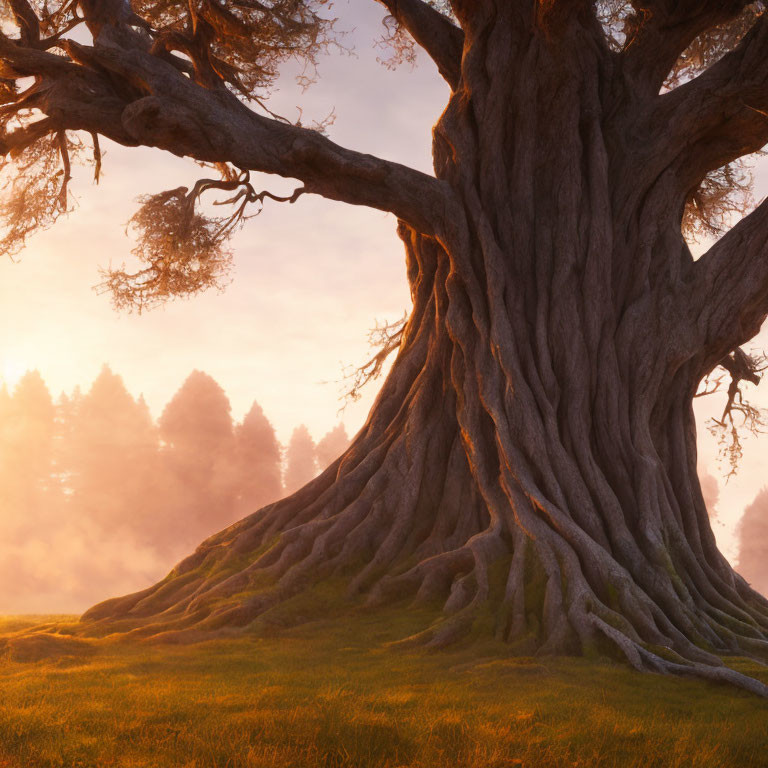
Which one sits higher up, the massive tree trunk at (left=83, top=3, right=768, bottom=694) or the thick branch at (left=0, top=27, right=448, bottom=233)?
the thick branch at (left=0, top=27, right=448, bottom=233)

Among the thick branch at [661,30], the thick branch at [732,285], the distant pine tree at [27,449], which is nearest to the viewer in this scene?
the thick branch at [732,285]

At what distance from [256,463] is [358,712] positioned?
1776 inches

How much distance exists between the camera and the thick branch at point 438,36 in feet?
51.2

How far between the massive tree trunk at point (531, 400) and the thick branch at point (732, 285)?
0.28 ft

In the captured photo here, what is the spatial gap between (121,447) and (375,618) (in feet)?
138

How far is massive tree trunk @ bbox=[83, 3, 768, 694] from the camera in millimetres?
11406

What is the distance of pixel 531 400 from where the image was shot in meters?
12.4

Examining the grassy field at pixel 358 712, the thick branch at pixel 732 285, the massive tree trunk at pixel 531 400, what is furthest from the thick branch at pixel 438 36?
the grassy field at pixel 358 712

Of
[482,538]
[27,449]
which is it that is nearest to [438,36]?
[482,538]

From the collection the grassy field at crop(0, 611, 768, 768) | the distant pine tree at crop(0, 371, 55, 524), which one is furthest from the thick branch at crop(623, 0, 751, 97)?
the distant pine tree at crop(0, 371, 55, 524)

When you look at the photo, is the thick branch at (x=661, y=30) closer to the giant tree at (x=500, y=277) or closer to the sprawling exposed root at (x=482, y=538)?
the giant tree at (x=500, y=277)

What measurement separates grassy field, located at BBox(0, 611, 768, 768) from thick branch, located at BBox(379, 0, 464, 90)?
39.9 feet

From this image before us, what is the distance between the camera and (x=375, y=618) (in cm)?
1105

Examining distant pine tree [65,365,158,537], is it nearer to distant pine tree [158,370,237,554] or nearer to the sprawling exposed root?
distant pine tree [158,370,237,554]
